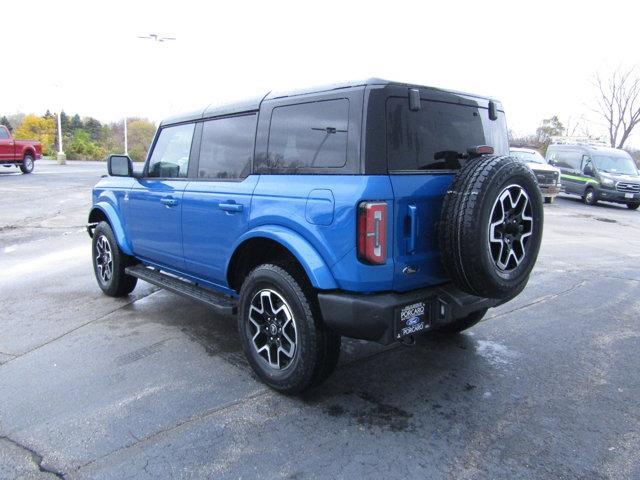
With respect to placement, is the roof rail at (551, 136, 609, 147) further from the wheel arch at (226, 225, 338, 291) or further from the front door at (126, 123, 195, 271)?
the wheel arch at (226, 225, 338, 291)

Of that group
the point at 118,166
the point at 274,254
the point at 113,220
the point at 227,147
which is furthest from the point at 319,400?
the point at 113,220

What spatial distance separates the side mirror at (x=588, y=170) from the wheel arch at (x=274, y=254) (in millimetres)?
17768

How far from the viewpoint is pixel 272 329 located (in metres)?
3.41

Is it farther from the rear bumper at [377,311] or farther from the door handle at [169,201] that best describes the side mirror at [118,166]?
the rear bumper at [377,311]

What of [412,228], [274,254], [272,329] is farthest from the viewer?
[274,254]

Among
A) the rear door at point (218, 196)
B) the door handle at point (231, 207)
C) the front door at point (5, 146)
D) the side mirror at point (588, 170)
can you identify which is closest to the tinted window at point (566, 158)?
the side mirror at point (588, 170)

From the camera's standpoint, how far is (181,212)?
4.23 m

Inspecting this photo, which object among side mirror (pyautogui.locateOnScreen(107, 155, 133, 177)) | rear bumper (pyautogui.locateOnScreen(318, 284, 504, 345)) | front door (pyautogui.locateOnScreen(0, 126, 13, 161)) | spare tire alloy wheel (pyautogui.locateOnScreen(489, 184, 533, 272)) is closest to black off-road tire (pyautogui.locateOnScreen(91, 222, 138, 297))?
side mirror (pyautogui.locateOnScreen(107, 155, 133, 177))

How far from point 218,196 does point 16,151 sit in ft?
70.5

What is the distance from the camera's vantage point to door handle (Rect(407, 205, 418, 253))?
9.71 ft

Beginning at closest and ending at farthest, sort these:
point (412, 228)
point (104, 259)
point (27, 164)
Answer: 1. point (412, 228)
2. point (104, 259)
3. point (27, 164)

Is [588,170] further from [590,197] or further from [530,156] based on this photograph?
[530,156]

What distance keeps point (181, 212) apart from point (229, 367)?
1365 millimetres

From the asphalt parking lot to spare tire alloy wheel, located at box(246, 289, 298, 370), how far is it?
0.25 metres
